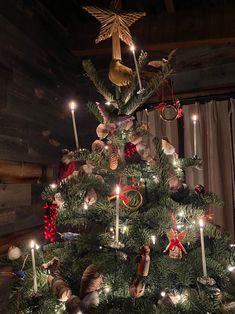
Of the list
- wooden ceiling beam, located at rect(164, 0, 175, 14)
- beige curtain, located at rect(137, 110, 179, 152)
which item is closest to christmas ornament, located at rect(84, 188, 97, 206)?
wooden ceiling beam, located at rect(164, 0, 175, 14)

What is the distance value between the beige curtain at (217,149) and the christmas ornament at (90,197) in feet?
4.12

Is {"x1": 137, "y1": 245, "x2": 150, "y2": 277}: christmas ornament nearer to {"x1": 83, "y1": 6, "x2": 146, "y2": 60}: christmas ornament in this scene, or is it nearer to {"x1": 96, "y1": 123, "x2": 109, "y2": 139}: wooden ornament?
{"x1": 96, "y1": 123, "x2": 109, "y2": 139}: wooden ornament

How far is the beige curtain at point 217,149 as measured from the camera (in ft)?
6.79

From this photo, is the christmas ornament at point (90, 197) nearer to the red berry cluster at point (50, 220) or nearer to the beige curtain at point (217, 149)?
the red berry cluster at point (50, 220)

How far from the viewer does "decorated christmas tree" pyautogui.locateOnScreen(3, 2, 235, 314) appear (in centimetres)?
83

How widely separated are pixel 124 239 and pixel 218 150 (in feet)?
4.56

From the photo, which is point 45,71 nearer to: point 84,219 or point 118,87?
point 118,87

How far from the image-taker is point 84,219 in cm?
104

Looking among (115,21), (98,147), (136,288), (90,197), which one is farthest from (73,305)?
(115,21)

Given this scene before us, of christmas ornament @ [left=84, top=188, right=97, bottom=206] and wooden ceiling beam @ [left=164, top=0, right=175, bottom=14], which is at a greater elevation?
wooden ceiling beam @ [left=164, top=0, right=175, bottom=14]

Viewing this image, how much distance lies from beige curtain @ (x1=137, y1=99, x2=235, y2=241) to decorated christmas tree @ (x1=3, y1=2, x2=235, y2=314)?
3.45 ft

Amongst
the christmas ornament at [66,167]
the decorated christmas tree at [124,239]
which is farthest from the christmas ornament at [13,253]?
the christmas ornament at [66,167]

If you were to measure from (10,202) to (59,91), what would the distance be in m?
0.90

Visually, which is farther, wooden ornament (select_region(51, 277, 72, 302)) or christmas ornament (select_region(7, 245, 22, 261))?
christmas ornament (select_region(7, 245, 22, 261))
